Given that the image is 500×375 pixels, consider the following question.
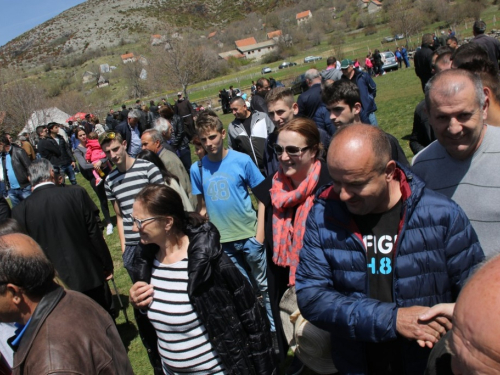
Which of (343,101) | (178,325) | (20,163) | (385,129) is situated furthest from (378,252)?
(385,129)

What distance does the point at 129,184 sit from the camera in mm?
4469

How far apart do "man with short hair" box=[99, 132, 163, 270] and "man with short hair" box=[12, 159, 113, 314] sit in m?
0.29

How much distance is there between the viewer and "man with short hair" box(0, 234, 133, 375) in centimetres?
184

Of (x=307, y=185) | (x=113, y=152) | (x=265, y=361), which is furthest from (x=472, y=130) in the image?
(x=113, y=152)

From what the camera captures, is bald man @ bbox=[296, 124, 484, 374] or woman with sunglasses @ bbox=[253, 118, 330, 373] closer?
bald man @ bbox=[296, 124, 484, 374]

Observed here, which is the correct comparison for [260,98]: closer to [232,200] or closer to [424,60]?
[424,60]

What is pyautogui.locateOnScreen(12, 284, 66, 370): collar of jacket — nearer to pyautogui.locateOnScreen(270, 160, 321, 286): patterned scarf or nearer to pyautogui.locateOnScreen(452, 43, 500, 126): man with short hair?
pyautogui.locateOnScreen(270, 160, 321, 286): patterned scarf

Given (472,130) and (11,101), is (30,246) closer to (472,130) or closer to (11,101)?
(472,130)

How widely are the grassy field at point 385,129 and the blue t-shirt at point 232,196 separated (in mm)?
1907

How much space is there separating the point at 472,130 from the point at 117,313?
518 cm

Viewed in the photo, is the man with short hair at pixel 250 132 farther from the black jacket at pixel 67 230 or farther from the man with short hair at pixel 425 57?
the man with short hair at pixel 425 57

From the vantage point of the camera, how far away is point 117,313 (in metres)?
5.82

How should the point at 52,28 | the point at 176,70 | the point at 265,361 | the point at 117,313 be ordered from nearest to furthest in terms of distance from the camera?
the point at 265,361 < the point at 117,313 < the point at 176,70 < the point at 52,28

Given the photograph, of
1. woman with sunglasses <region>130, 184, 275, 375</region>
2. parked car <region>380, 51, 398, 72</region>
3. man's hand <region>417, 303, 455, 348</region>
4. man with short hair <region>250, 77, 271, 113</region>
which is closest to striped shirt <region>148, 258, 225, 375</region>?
woman with sunglasses <region>130, 184, 275, 375</region>
